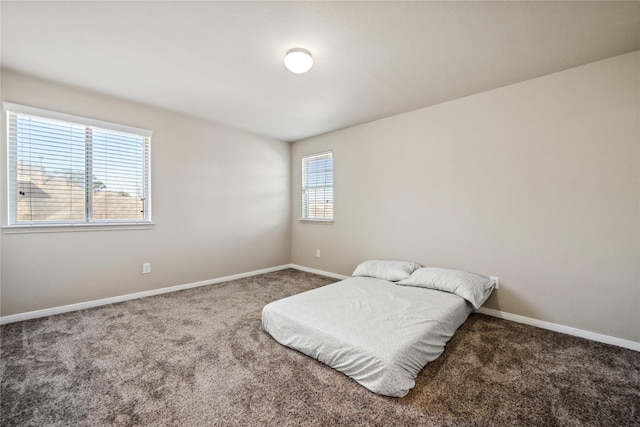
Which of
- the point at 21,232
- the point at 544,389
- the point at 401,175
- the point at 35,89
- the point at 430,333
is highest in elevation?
the point at 35,89

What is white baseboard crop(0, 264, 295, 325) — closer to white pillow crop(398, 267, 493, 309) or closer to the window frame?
the window frame

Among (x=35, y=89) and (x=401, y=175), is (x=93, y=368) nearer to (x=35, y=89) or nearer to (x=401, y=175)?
(x=35, y=89)

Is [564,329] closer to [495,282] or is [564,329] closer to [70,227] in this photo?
[495,282]

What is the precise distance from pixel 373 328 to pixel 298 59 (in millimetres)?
2134

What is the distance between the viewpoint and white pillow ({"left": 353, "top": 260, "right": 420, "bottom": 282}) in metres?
3.16

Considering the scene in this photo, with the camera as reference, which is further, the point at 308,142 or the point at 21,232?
the point at 308,142

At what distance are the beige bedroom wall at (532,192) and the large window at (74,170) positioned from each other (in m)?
3.06

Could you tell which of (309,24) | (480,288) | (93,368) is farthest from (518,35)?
(93,368)

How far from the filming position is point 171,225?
3.55 metres

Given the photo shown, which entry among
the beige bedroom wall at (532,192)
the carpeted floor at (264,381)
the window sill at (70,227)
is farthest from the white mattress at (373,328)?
the window sill at (70,227)

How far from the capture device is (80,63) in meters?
2.34

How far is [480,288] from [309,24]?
2.73 metres

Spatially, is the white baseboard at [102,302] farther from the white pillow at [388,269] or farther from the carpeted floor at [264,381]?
the white pillow at [388,269]

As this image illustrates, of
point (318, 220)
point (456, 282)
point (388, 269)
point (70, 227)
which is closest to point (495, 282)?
point (456, 282)
